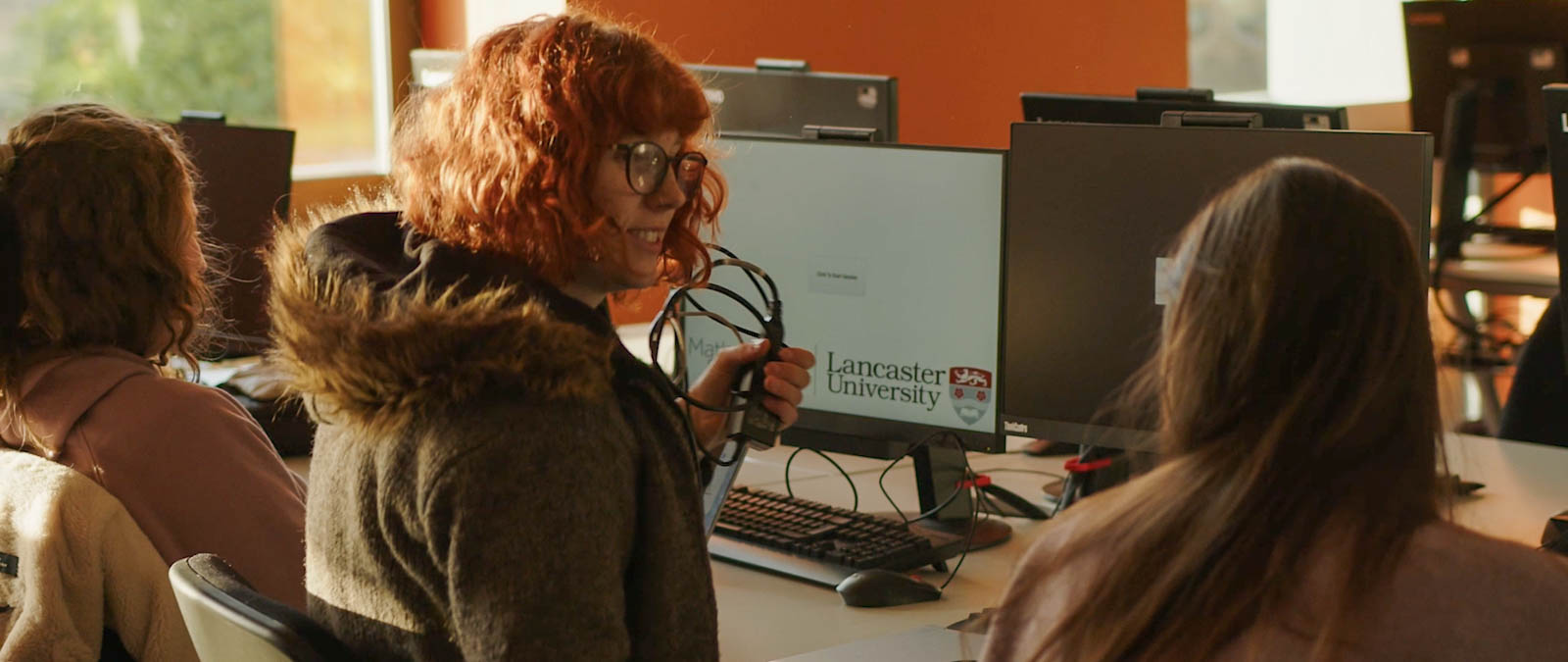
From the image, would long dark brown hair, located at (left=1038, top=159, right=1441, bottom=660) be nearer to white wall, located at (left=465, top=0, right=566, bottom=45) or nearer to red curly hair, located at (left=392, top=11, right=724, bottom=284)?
red curly hair, located at (left=392, top=11, right=724, bottom=284)

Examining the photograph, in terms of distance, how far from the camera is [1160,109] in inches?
90.9

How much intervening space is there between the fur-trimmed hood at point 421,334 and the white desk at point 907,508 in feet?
1.44

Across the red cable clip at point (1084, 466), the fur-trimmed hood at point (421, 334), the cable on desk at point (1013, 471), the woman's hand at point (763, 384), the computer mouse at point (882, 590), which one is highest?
the fur-trimmed hood at point (421, 334)

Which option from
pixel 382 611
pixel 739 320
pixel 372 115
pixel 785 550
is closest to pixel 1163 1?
pixel 372 115

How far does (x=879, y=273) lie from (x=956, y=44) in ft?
8.75

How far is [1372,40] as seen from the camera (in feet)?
20.0

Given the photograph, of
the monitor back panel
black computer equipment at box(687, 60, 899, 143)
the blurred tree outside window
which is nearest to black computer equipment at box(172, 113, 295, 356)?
black computer equipment at box(687, 60, 899, 143)

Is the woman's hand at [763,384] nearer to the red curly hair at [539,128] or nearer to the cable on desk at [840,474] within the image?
the red curly hair at [539,128]

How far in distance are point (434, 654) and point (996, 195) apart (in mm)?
1014

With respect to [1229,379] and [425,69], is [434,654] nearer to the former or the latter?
[1229,379]

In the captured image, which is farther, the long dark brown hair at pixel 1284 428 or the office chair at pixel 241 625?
the office chair at pixel 241 625

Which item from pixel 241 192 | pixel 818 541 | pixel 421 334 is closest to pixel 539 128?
pixel 421 334

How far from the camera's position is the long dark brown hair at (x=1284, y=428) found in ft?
3.12

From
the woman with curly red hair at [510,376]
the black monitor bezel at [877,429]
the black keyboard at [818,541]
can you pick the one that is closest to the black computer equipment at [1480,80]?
the black monitor bezel at [877,429]
